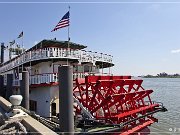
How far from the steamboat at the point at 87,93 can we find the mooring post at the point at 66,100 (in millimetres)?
3046

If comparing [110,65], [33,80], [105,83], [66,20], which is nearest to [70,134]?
[105,83]

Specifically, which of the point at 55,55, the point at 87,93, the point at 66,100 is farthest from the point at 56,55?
the point at 66,100

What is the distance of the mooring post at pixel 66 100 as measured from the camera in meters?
5.29

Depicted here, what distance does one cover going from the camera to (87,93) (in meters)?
10.5

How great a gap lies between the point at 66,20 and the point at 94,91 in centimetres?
374

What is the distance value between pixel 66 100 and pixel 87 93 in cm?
520

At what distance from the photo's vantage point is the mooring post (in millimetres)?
5293

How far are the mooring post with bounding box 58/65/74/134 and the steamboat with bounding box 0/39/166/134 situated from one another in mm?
3046

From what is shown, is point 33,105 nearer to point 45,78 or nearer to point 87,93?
point 45,78

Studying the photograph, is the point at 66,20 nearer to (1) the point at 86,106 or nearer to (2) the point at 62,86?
(1) the point at 86,106

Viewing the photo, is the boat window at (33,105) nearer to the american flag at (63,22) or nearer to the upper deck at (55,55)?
the upper deck at (55,55)

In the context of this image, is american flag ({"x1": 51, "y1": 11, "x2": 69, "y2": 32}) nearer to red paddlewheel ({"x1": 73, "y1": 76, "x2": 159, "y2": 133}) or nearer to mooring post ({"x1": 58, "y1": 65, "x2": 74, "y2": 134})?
red paddlewheel ({"x1": 73, "y1": 76, "x2": 159, "y2": 133})

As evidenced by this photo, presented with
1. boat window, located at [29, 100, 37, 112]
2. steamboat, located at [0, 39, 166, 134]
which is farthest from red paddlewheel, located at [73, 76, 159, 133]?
boat window, located at [29, 100, 37, 112]

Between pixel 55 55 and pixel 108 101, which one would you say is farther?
pixel 55 55
